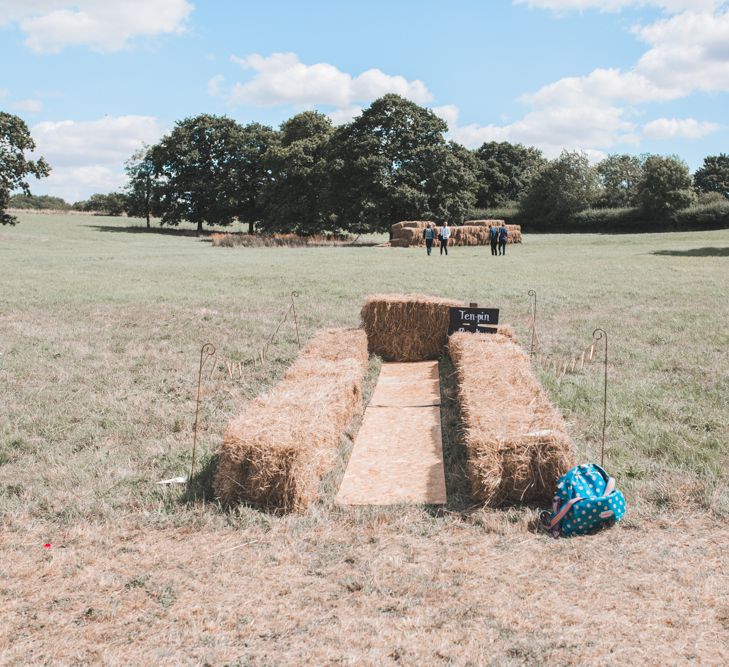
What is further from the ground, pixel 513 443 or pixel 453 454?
pixel 513 443

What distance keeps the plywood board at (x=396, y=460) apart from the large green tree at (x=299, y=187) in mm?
49338

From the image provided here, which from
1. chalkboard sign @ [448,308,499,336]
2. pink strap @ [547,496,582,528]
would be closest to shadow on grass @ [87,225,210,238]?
chalkboard sign @ [448,308,499,336]

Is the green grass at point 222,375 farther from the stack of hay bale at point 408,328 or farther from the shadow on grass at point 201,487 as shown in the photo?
the stack of hay bale at point 408,328

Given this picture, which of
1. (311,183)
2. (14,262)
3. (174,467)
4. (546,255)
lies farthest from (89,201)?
(174,467)

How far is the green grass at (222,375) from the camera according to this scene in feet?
19.8

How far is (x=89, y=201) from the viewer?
10844cm

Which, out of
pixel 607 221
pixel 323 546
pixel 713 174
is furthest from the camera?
pixel 713 174

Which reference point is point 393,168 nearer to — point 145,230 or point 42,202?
point 145,230

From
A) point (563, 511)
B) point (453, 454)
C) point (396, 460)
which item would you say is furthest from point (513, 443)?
point (396, 460)

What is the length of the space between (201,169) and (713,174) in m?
81.2

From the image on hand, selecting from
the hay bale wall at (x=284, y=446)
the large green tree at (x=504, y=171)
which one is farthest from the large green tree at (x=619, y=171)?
the hay bale wall at (x=284, y=446)

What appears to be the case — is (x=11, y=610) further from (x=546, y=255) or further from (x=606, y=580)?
(x=546, y=255)

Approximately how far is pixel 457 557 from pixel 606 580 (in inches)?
39.6

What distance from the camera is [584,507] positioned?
512 centimetres
